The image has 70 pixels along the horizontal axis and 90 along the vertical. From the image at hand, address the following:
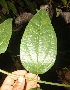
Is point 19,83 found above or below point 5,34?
below

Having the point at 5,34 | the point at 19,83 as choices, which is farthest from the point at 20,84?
the point at 5,34

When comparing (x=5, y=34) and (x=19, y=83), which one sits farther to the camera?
(x=19, y=83)

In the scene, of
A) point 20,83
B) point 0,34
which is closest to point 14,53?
point 20,83

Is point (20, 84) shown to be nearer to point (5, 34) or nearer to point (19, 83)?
point (19, 83)

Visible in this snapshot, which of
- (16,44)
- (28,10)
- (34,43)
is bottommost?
(34,43)

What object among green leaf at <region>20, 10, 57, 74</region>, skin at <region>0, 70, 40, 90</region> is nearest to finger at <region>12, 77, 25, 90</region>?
skin at <region>0, 70, 40, 90</region>

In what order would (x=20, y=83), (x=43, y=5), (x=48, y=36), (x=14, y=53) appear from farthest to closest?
(x=43, y=5) → (x=14, y=53) → (x=20, y=83) → (x=48, y=36)

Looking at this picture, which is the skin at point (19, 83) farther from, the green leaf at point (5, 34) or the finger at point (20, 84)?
the green leaf at point (5, 34)

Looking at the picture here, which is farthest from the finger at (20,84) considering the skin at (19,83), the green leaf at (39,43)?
the green leaf at (39,43)

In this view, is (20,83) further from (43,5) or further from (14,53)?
(43,5)
